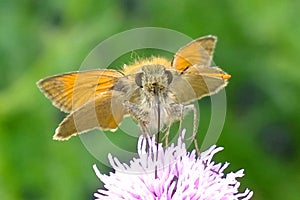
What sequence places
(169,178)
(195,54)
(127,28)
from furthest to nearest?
(127,28), (195,54), (169,178)

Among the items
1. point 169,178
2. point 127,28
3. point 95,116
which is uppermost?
point 127,28

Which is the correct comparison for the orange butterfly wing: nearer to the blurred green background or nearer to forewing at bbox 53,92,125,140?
forewing at bbox 53,92,125,140

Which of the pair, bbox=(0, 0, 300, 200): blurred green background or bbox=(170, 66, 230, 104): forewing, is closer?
bbox=(170, 66, 230, 104): forewing

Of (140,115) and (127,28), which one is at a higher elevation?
(127,28)

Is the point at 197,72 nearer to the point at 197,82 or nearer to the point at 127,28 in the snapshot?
the point at 197,82

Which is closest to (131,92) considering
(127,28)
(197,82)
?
(197,82)

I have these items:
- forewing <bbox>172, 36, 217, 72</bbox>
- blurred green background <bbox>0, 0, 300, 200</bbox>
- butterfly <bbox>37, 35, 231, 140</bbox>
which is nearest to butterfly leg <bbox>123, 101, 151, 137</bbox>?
butterfly <bbox>37, 35, 231, 140</bbox>

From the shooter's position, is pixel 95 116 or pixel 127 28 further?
pixel 127 28
